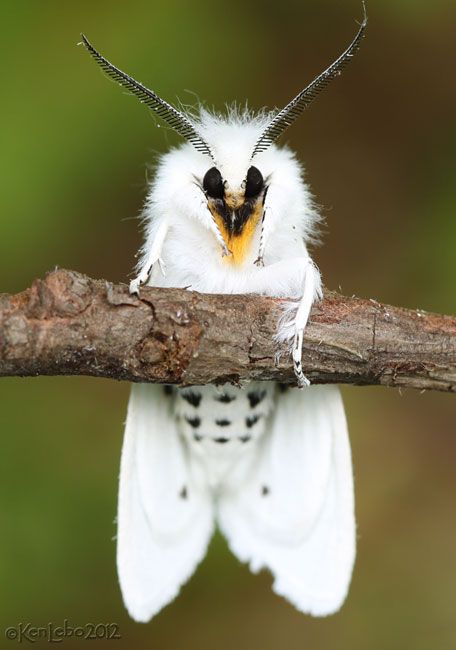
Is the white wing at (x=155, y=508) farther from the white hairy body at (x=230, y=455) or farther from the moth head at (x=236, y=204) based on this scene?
the moth head at (x=236, y=204)

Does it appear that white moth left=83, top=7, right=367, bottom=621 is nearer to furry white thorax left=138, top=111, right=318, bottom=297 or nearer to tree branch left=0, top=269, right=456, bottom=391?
furry white thorax left=138, top=111, right=318, bottom=297

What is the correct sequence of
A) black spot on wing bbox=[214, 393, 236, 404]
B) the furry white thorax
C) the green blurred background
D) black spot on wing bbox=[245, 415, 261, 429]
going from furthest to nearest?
the green blurred background
black spot on wing bbox=[245, 415, 261, 429]
black spot on wing bbox=[214, 393, 236, 404]
the furry white thorax

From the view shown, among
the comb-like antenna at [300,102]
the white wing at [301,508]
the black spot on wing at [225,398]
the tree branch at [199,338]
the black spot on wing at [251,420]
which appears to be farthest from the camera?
the white wing at [301,508]

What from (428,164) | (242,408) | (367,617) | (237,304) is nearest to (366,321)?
(237,304)

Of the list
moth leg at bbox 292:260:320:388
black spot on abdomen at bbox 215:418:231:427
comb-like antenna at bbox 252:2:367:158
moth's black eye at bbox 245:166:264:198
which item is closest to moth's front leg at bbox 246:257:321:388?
moth leg at bbox 292:260:320:388

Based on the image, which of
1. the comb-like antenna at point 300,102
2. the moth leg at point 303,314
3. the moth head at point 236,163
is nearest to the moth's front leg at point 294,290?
the moth leg at point 303,314
